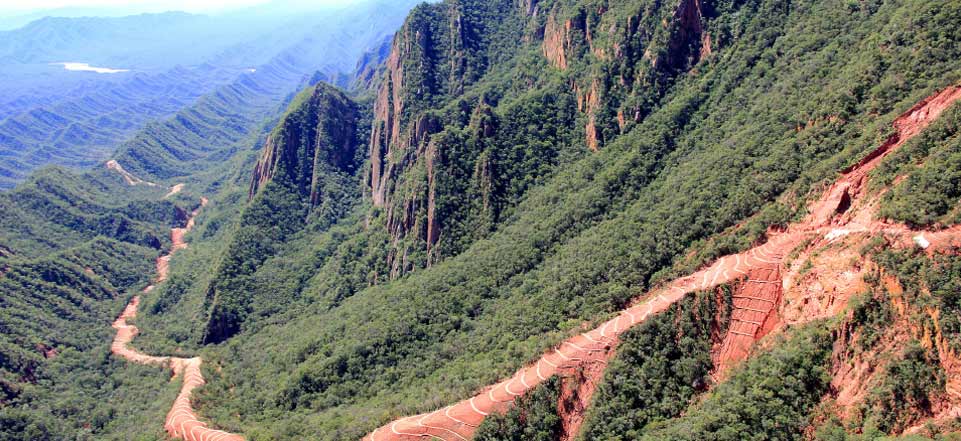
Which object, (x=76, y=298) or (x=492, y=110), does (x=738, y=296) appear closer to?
(x=492, y=110)

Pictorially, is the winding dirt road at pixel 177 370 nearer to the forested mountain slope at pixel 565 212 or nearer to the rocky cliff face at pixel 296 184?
the forested mountain slope at pixel 565 212

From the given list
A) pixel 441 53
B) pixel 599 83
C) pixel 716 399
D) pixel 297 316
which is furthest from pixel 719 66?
pixel 297 316

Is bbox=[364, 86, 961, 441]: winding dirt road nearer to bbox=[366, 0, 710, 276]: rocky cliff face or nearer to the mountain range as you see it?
the mountain range

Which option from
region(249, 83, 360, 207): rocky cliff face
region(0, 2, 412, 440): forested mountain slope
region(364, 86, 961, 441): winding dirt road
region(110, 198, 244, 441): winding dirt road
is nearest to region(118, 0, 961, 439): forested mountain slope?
region(249, 83, 360, 207): rocky cliff face

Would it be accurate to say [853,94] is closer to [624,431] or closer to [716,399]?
[716,399]

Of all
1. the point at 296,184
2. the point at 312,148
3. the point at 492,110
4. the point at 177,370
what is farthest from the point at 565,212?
the point at 312,148
